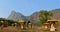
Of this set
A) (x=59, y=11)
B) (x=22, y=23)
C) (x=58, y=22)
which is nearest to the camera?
(x=22, y=23)

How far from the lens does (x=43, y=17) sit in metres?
46.5

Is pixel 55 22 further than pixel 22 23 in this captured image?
Yes

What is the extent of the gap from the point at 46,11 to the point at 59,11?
218 ft

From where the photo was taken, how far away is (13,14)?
381 ft

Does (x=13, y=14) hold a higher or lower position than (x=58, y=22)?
higher

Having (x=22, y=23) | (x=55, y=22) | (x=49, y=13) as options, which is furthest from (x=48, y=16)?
(x=22, y=23)

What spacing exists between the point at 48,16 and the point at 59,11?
66961 mm

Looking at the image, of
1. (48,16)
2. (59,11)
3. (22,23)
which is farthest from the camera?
(59,11)

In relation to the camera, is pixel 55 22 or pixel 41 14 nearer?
pixel 55 22

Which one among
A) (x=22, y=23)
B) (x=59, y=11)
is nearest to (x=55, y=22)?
(x=22, y=23)

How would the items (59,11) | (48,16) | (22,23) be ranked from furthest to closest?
(59,11) → (48,16) → (22,23)

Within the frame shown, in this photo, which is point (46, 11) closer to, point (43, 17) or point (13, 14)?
point (43, 17)

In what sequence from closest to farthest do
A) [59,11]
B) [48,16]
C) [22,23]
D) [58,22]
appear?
[22,23]
[58,22]
[48,16]
[59,11]

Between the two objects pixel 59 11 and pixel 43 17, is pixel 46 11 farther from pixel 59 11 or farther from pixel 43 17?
pixel 59 11
